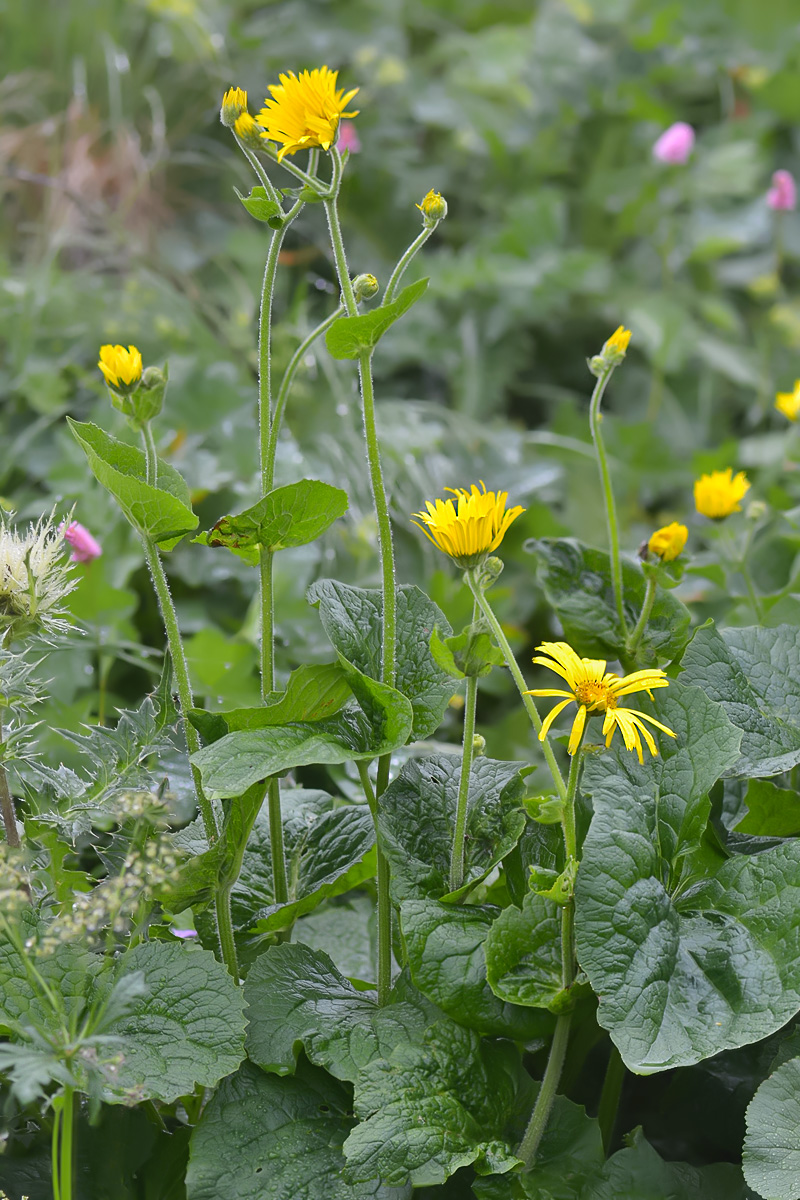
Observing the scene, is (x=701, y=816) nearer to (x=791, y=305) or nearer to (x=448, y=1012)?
(x=448, y=1012)

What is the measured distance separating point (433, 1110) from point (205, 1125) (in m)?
0.14

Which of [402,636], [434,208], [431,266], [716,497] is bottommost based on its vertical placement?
[402,636]

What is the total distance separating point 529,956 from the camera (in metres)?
0.64

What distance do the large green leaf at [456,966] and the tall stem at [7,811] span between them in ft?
0.84

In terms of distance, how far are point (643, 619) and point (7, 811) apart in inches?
17.6

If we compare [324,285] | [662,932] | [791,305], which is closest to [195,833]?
[662,932]

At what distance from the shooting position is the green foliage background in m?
1.37

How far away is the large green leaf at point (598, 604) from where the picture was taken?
2.53 ft

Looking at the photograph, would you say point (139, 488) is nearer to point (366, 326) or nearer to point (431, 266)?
point (366, 326)

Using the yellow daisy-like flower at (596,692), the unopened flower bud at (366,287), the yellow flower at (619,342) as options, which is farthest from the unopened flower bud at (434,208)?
the yellow daisy-like flower at (596,692)

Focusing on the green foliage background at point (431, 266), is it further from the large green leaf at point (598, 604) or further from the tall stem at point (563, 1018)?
the tall stem at point (563, 1018)

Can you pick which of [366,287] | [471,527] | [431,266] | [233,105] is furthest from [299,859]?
[431,266]

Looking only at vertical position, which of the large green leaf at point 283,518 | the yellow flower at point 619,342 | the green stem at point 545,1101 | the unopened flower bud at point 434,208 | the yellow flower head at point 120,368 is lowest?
the green stem at point 545,1101

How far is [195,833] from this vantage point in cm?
72
